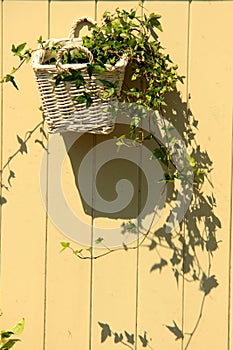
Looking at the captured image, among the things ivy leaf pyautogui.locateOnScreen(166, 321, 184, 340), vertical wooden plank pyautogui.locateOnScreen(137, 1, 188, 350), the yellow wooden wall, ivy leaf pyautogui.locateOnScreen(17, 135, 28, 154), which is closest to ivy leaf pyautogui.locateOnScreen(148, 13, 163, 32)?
the yellow wooden wall

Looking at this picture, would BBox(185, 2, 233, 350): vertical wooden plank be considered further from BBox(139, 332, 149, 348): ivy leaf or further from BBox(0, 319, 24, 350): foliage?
BBox(0, 319, 24, 350): foliage

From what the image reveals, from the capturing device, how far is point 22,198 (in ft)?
6.14

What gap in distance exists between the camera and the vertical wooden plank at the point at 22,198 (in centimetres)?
184

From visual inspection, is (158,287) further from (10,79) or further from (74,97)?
(10,79)

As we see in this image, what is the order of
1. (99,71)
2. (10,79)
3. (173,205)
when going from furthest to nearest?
(173,205) → (10,79) → (99,71)

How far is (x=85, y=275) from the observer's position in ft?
6.07

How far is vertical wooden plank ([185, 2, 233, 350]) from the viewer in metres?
1.77

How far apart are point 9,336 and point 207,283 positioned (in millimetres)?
546

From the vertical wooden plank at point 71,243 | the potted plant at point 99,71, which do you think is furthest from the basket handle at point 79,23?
the vertical wooden plank at point 71,243

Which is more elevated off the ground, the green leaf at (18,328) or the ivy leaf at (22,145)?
the ivy leaf at (22,145)

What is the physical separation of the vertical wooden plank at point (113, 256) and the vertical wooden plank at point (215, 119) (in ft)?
0.56

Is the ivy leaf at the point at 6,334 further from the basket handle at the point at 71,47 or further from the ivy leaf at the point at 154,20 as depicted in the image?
the ivy leaf at the point at 154,20

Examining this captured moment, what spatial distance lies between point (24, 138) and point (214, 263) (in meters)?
0.62

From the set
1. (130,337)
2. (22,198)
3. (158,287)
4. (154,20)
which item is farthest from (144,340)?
(154,20)
